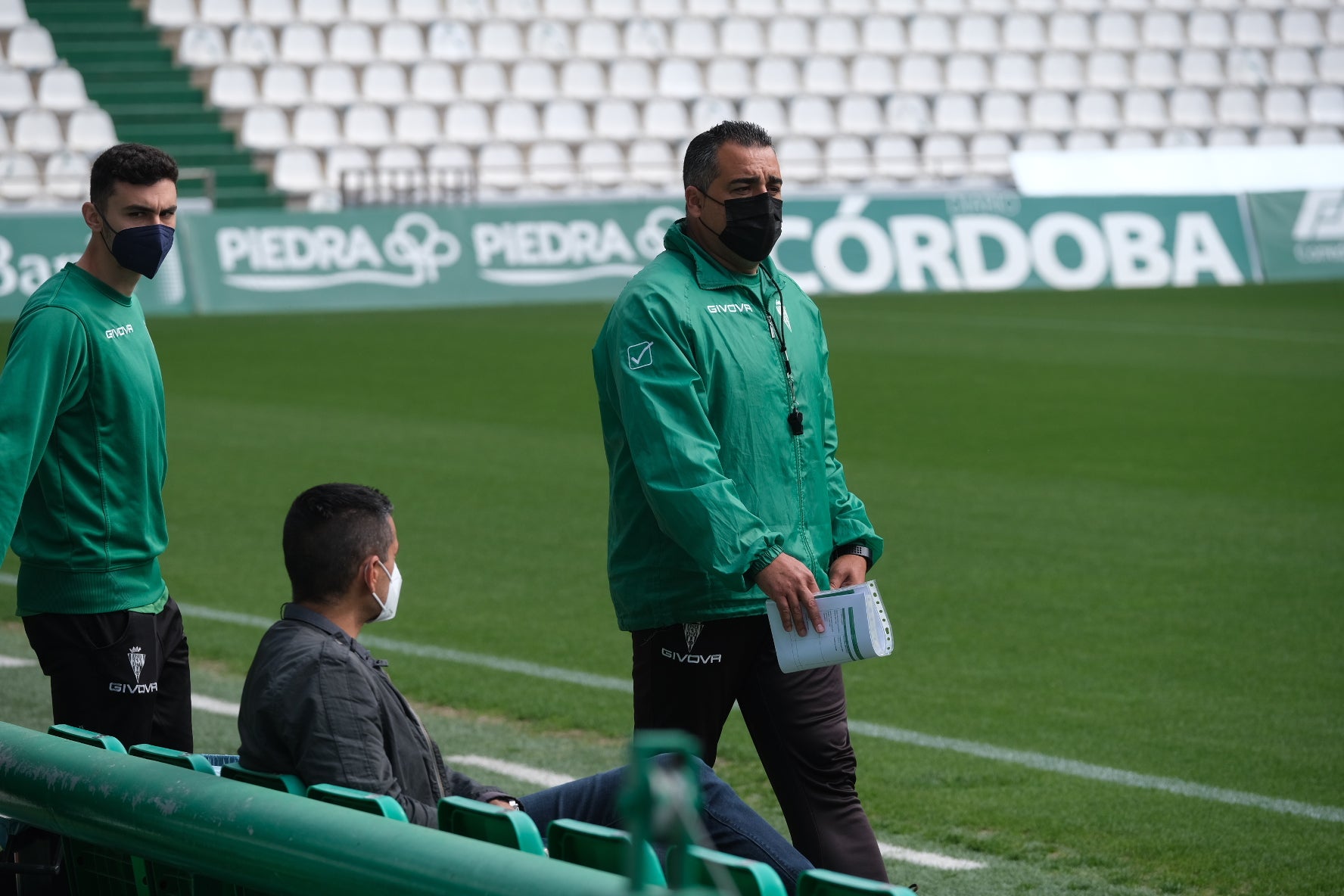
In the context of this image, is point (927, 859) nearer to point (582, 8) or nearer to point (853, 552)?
point (853, 552)

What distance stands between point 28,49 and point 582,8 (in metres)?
10.2

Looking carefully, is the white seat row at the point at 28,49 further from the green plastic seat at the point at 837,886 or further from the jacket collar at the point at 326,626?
the green plastic seat at the point at 837,886

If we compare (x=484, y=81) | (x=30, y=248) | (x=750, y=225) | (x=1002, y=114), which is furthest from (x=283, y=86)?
(x=750, y=225)

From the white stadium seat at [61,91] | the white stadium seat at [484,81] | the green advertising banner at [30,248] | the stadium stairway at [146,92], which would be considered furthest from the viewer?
the white stadium seat at [484,81]

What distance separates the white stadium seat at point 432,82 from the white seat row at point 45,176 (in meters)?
6.26

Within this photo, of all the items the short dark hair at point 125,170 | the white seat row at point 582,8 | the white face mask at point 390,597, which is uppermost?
the white seat row at point 582,8

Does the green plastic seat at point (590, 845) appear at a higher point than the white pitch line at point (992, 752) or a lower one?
higher

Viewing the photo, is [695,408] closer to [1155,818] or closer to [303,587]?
[303,587]

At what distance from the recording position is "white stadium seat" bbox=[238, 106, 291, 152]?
2964cm

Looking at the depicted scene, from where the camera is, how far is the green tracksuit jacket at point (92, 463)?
4.30 metres

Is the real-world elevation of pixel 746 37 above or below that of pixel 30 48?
above

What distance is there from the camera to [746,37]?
3503cm

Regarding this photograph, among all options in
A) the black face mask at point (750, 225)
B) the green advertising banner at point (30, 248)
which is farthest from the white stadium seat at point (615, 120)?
the black face mask at point (750, 225)

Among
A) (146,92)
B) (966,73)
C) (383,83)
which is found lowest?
(146,92)
